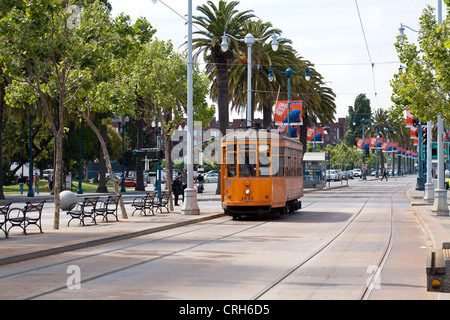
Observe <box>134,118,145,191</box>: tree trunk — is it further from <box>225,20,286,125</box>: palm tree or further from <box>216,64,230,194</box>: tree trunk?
<box>216,64,230,194</box>: tree trunk

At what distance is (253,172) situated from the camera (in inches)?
1085

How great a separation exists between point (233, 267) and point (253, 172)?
1395cm

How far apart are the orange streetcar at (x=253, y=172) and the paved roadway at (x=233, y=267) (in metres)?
4.51

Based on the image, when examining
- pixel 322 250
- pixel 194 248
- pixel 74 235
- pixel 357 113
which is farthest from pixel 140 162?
pixel 357 113

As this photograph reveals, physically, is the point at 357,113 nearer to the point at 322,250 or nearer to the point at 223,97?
the point at 223,97

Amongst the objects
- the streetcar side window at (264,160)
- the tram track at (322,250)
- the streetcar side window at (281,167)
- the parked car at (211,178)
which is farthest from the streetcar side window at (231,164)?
the parked car at (211,178)

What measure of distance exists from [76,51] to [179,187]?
1854 cm

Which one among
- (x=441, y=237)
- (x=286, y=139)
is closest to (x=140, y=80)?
(x=286, y=139)

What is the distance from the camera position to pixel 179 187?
38531 mm

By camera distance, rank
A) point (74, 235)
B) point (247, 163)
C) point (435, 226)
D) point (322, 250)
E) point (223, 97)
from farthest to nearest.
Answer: point (223, 97)
point (247, 163)
point (435, 226)
point (74, 235)
point (322, 250)

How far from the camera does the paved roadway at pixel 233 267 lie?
1069 cm

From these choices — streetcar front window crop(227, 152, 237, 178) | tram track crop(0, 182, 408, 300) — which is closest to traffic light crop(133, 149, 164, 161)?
streetcar front window crop(227, 152, 237, 178)

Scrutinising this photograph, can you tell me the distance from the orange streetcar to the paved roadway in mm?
4514
